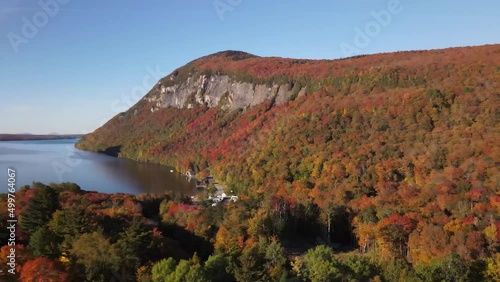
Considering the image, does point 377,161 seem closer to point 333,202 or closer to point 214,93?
point 333,202

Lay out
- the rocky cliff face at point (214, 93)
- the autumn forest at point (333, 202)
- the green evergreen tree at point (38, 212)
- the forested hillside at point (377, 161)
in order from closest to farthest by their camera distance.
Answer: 1. the autumn forest at point (333, 202)
2. the green evergreen tree at point (38, 212)
3. the forested hillside at point (377, 161)
4. the rocky cliff face at point (214, 93)

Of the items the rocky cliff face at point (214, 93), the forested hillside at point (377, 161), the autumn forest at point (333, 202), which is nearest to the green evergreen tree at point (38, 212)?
the autumn forest at point (333, 202)

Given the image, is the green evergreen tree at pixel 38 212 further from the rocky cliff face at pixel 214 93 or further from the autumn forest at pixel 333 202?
the rocky cliff face at pixel 214 93

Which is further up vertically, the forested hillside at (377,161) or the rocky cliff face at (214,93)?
the rocky cliff face at (214,93)

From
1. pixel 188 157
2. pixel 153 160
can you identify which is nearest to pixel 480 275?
pixel 188 157

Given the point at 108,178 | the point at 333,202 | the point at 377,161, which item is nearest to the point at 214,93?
the point at 108,178

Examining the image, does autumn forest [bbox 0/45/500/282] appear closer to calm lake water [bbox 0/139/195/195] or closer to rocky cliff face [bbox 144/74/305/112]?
calm lake water [bbox 0/139/195/195]
